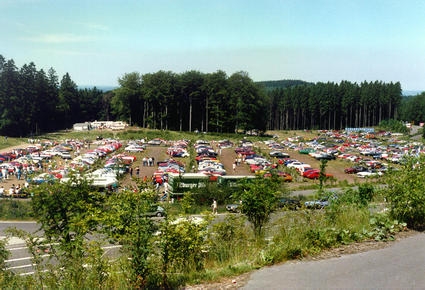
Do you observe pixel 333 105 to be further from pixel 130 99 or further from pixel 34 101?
pixel 34 101

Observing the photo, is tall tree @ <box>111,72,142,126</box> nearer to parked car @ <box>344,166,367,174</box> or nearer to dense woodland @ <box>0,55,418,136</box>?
dense woodland @ <box>0,55,418,136</box>

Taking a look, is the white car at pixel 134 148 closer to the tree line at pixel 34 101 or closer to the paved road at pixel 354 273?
the tree line at pixel 34 101

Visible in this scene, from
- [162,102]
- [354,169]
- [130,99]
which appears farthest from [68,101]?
[354,169]

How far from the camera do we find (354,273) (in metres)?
7.86

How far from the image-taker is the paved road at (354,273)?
7348mm

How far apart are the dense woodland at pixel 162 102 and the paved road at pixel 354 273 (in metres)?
72.4

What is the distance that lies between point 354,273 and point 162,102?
82164mm

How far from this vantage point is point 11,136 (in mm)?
71875

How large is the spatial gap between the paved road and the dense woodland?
2852 inches

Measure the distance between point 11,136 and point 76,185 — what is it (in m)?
69.3

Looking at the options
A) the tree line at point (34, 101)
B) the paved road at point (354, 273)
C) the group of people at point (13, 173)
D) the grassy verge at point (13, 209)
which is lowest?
the grassy verge at point (13, 209)

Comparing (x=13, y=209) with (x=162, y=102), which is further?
(x=162, y=102)

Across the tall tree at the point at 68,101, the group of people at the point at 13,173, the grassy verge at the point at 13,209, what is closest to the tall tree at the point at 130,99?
the tall tree at the point at 68,101

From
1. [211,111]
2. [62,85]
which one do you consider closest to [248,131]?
[211,111]
